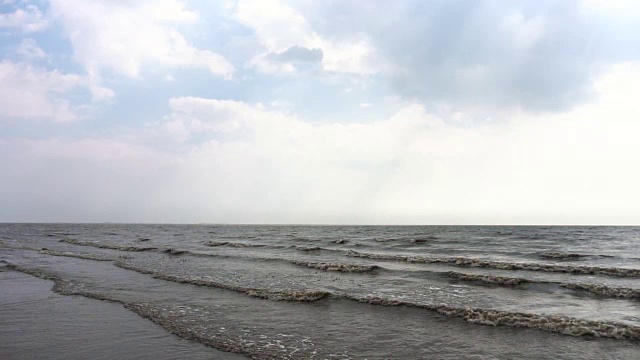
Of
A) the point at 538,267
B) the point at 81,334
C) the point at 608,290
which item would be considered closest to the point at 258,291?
the point at 81,334

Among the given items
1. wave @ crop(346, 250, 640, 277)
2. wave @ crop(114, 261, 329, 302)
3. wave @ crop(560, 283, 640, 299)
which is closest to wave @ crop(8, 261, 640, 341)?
wave @ crop(114, 261, 329, 302)

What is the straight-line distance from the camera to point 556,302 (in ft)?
52.0

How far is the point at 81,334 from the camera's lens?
427 inches

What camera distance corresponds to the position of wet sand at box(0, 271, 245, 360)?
9281 mm

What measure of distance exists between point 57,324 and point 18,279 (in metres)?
12.1

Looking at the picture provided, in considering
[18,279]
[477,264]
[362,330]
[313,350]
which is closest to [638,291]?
[477,264]

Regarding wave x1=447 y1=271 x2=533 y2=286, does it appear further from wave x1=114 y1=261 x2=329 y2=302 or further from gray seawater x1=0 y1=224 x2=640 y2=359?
wave x1=114 y1=261 x2=329 y2=302

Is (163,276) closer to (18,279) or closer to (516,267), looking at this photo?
(18,279)

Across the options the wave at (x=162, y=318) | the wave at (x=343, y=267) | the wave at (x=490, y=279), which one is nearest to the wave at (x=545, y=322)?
the wave at (x=490, y=279)

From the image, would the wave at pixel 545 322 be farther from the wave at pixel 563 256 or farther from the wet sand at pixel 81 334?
the wave at pixel 563 256

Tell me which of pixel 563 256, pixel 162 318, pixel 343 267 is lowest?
pixel 343 267

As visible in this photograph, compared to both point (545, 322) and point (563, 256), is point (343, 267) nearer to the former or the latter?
point (545, 322)

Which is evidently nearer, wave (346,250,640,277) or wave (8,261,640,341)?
wave (8,261,640,341)

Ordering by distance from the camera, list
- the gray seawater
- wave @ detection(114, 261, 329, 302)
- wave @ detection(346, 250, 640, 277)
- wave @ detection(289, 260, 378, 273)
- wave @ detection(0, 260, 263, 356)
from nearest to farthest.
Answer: wave @ detection(0, 260, 263, 356) → the gray seawater → wave @ detection(114, 261, 329, 302) → wave @ detection(346, 250, 640, 277) → wave @ detection(289, 260, 378, 273)
